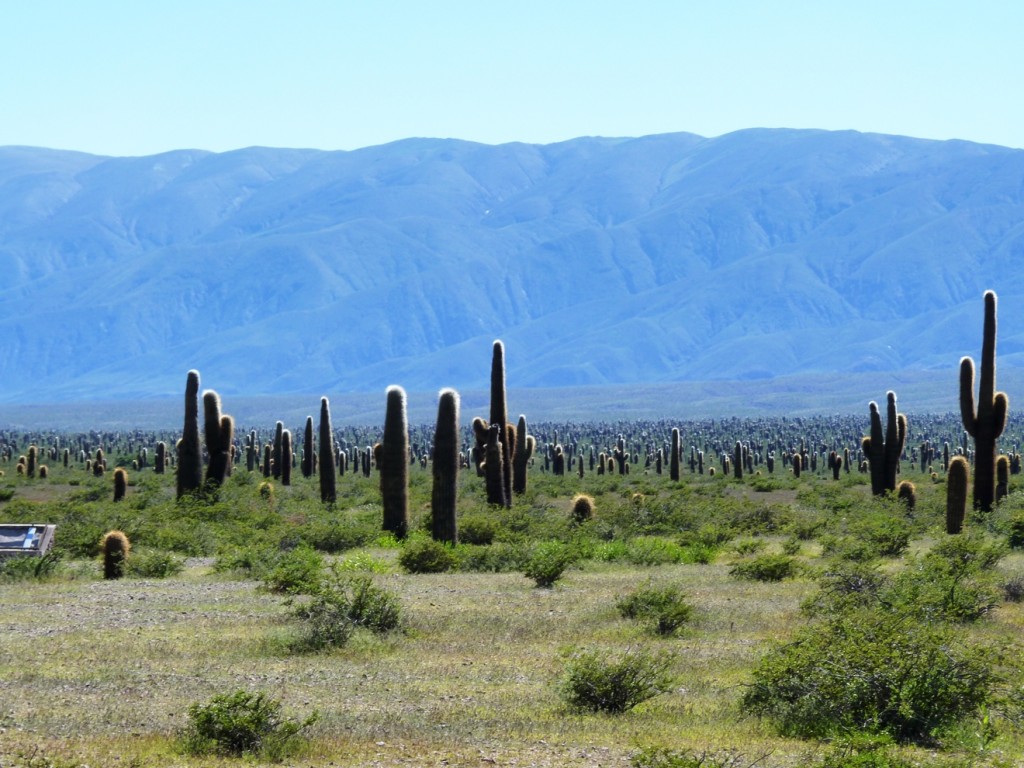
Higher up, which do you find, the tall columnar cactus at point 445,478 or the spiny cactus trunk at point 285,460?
the tall columnar cactus at point 445,478

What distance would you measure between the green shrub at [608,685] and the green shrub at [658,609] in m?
3.71

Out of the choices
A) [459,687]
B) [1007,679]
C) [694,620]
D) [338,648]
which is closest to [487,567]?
[694,620]

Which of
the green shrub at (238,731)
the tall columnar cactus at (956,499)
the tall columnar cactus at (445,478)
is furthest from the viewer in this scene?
the tall columnar cactus at (956,499)

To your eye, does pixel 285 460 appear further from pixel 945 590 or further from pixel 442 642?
pixel 945 590

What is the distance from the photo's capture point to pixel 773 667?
12.8 meters

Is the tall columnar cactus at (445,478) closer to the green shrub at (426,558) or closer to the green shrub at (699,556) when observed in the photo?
the green shrub at (426,558)

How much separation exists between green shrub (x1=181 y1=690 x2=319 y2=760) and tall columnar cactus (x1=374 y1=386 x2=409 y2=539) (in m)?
16.6

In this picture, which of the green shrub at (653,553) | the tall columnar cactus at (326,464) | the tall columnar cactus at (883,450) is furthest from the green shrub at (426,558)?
the tall columnar cactus at (883,450)

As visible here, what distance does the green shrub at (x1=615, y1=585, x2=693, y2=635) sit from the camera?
56.0 ft

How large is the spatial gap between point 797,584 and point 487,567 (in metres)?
5.34

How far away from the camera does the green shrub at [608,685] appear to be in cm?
1297

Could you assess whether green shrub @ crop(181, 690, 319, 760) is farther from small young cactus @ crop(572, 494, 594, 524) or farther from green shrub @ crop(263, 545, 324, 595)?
small young cactus @ crop(572, 494, 594, 524)

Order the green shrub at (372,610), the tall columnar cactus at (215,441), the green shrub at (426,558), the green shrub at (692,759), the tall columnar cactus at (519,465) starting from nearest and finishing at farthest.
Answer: the green shrub at (692,759)
the green shrub at (372,610)
the green shrub at (426,558)
the tall columnar cactus at (215,441)
the tall columnar cactus at (519,465)

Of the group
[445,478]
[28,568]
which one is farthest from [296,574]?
[445,478]
